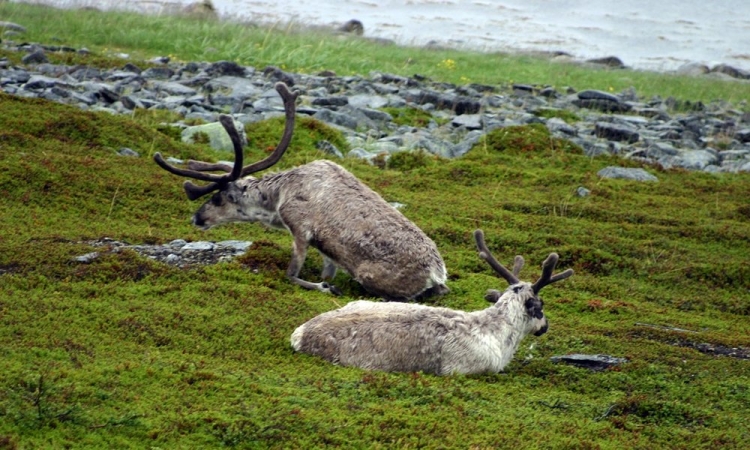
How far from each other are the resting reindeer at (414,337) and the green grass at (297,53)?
1559cm

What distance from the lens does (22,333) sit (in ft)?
27.8

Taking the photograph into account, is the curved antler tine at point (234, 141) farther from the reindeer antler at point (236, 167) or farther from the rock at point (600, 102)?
the rock at point (600, 102)

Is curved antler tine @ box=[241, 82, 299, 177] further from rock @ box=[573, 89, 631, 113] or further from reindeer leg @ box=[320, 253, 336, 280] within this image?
rock @ box=[573, 89, 631, 113]

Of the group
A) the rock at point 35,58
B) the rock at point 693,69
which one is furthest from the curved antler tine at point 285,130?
the rock at point 693,69

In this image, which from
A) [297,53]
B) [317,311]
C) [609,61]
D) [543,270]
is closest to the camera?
[543,270]

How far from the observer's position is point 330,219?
11.5 meters

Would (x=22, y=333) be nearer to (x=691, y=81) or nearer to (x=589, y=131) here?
(x=589, y=131)

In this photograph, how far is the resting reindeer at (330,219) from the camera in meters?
11.1

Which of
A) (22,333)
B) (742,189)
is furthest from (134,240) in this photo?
(742,189)

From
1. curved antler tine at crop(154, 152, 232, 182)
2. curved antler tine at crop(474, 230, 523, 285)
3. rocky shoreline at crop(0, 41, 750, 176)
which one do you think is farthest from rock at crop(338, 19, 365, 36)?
curved antler tine at crop(474, 230, 523, 285)

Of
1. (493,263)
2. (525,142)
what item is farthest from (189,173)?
(525,142)

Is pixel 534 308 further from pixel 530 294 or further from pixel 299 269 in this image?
pixel 299 269

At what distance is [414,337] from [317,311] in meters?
1.60

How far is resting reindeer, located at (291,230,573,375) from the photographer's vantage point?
895 cm
